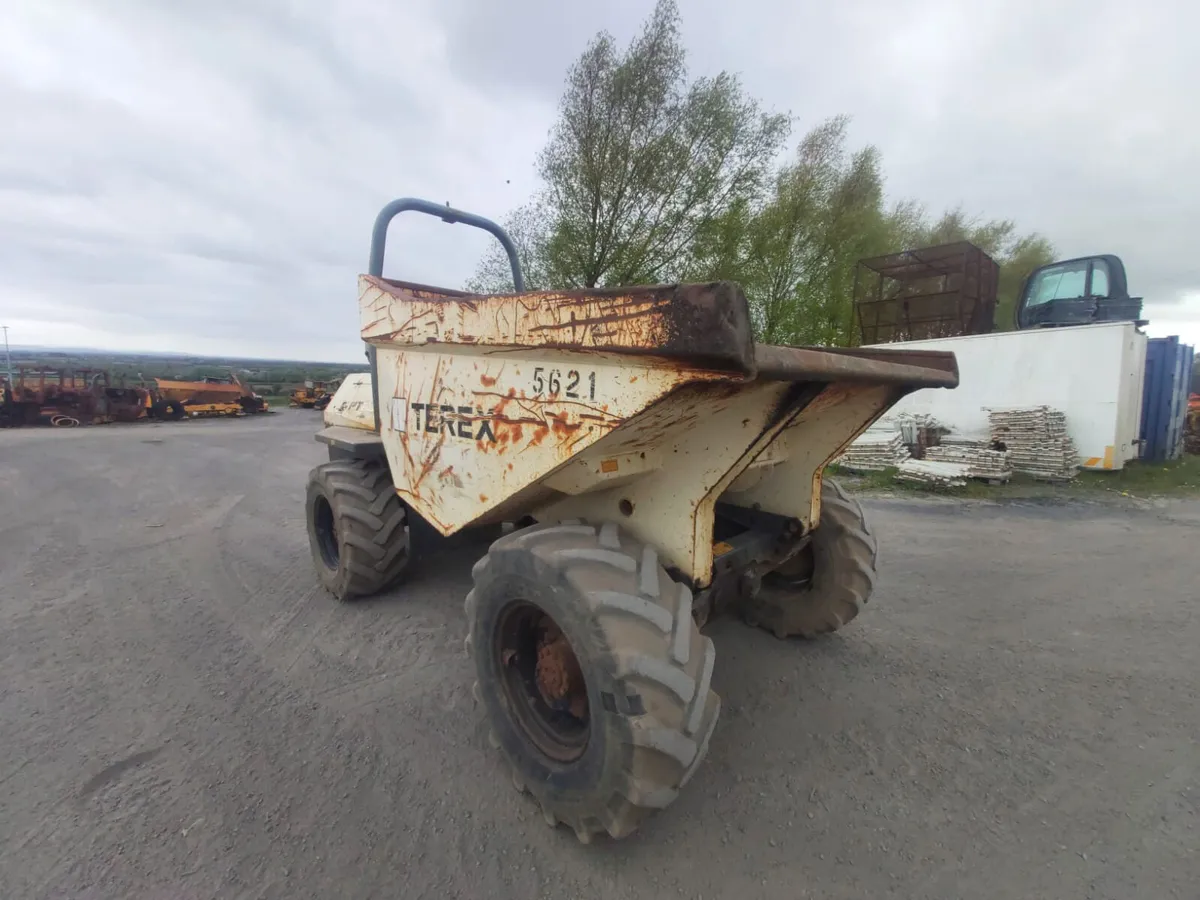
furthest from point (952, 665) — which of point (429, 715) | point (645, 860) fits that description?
point (429, 715)

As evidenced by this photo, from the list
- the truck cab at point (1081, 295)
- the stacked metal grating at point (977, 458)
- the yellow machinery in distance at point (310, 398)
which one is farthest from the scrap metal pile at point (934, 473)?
the yellow machinery in distance at point (310, 398)

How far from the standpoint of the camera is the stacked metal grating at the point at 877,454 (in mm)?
8945

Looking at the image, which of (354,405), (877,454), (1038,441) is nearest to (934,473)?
(877,454)

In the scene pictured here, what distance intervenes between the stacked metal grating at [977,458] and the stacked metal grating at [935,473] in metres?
0.15

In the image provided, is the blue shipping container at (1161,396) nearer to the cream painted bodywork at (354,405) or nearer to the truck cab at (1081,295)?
the truck cab at (1081,295)

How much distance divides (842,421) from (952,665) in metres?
1.58

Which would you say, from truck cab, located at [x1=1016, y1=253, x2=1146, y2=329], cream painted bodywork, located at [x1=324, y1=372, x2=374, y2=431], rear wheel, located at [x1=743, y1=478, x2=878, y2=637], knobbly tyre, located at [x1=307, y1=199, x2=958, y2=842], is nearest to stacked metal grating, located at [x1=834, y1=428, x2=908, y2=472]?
truck cab, located at [x1=1016, y1=253, x2=1146, y2=329]

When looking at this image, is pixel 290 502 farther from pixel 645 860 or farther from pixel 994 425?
pixel 994 425

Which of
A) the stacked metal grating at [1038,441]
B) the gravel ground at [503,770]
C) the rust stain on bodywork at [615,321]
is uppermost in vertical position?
the rust stain on bodywork at [615,321]

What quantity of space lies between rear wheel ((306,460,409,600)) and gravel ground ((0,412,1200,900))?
212mm

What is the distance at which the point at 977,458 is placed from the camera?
8.29 metres

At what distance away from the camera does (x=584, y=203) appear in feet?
49.0

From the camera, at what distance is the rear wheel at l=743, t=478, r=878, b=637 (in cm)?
281

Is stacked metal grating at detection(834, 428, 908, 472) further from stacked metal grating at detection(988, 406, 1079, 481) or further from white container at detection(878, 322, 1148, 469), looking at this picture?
stacked metal grating at detection(988, 406, 1079, 481)
